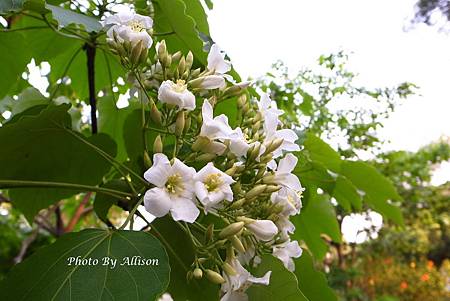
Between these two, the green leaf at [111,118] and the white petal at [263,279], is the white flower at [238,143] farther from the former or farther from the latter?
the green leaf at [111,118]

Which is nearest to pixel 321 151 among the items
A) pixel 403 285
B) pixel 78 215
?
pixel 78 215

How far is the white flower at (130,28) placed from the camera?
697 millimetres

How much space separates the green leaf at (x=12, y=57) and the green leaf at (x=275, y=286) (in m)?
0.66

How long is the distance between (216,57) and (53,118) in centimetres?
28

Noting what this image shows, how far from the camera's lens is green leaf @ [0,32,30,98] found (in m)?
0.99

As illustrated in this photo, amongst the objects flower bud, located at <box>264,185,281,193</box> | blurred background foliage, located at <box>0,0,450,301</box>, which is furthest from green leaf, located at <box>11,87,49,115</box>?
flower bud, located at <box>264,185,281,193</box>

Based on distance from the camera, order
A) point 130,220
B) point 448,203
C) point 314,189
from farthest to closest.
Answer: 1. point 448,203
2. point 314,189
3. point 130,220

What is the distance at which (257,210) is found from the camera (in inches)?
27.3

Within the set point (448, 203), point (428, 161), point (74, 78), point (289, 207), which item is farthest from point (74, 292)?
point (448, 203)

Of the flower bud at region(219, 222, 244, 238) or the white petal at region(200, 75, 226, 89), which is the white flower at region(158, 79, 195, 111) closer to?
the white petal at region(200, 75, 226, 89)

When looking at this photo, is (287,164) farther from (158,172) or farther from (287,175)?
(158,172)

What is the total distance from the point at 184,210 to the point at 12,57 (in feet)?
2.08

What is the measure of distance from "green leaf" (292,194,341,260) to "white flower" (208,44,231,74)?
0.60 m

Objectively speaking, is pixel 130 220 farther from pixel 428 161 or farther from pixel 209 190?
pixel 428 161
